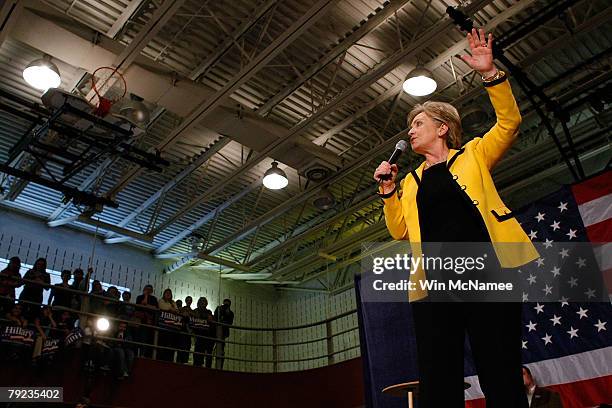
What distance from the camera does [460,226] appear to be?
64.5 inches

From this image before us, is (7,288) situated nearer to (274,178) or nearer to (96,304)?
(96,304)

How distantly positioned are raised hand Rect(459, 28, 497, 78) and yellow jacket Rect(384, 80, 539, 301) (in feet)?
0.18

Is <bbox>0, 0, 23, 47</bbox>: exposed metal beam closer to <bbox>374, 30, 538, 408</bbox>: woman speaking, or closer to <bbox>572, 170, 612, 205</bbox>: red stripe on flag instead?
<bbox>374, 30, 538, 408</bbox>: woman speaking

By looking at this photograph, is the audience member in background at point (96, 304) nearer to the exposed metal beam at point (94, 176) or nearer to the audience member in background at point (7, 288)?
the audience member in background at point (7, 288)

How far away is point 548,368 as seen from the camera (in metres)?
5.71

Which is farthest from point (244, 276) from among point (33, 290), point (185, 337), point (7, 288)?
point (7, 288)

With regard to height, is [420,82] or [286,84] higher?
[286,84]

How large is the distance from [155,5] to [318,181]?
3822 mm

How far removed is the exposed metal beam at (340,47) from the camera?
7008 millimetres

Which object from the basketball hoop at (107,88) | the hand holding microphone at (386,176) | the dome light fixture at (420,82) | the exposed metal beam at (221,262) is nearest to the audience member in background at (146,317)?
the exposed metal beam at (221,262)

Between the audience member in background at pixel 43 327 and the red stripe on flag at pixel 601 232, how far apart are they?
6266 mm

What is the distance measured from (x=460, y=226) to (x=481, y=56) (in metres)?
0.51

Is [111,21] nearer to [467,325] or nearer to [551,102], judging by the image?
[551,102]

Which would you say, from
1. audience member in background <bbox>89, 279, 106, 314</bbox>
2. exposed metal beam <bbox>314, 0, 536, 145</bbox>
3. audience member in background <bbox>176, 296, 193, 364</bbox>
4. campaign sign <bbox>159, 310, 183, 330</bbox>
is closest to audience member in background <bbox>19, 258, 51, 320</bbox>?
audience member in background <bbox>89, 279, 106, 314</bbox>
